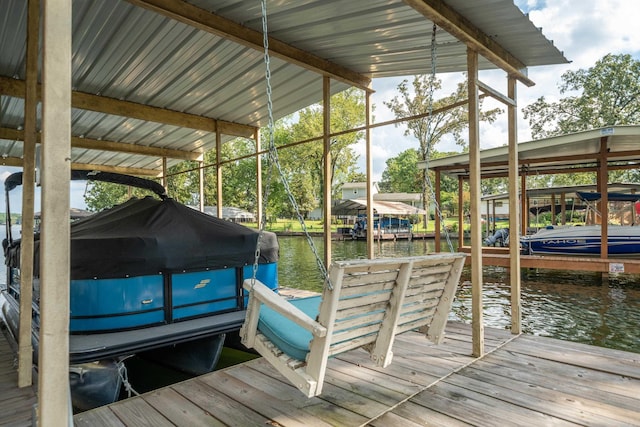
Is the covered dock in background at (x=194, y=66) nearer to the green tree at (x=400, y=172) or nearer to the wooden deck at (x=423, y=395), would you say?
the wooden deck at (x=423, y=395)

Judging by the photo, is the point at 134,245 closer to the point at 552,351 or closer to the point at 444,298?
the point at 444,298

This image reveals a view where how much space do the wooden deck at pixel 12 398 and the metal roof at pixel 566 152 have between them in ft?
26.9

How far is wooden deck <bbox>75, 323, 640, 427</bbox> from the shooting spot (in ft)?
7.35

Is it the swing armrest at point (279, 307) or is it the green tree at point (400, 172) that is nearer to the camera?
the swing armrest at point (279, 307)

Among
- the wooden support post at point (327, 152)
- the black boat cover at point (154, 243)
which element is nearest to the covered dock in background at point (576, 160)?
the wooden support post at point (327, 152)

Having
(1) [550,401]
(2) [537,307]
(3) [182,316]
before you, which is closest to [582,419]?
(1) [550,401]

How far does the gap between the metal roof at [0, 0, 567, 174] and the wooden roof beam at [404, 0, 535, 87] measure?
0.03 metres

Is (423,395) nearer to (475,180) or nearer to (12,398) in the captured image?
(475,180)

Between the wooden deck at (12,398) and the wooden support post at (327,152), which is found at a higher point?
the wooden support post at (327,152)

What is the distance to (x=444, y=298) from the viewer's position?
274 centimetres

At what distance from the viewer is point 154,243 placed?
340 centimetres

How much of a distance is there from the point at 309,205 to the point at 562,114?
18.5m

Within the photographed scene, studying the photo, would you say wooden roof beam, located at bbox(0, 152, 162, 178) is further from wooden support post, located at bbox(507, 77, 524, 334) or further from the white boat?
the white boat

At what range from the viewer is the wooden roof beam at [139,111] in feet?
17.7
